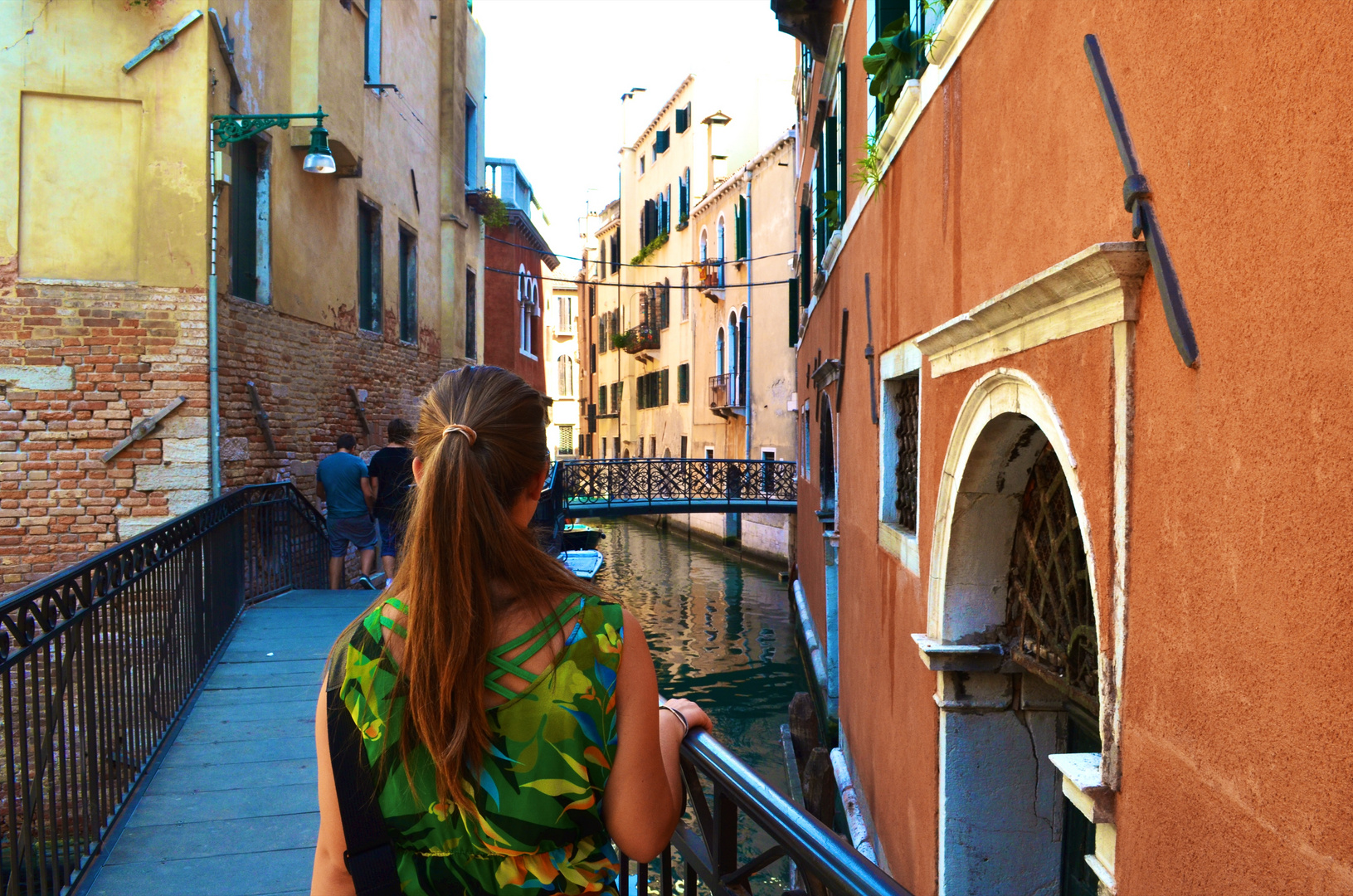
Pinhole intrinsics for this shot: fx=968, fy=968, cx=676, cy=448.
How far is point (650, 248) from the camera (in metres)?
33.5

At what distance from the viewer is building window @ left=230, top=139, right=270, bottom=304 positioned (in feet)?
27.2

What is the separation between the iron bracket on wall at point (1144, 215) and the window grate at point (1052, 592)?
1108mm

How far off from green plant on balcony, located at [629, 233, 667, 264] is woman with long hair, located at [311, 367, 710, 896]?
3154 centimetres

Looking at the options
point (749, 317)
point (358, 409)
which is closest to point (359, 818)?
point (358, 409)

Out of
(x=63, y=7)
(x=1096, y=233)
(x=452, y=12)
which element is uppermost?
(x=452, y=12)

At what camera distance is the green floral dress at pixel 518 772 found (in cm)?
125

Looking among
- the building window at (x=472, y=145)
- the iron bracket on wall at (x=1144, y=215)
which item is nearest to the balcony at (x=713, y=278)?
the building window at (x=472, y=145)

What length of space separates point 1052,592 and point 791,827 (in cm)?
222

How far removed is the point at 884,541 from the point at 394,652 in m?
4.55

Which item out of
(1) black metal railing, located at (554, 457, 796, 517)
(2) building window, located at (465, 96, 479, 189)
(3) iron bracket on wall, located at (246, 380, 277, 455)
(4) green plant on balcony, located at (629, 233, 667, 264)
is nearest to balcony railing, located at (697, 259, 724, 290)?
(4) green plant on balcony, located at (629, 233, 667, 264)

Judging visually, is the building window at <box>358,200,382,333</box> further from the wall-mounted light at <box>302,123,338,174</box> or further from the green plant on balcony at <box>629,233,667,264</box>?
the green plant on balcony at <box>629,233,667,264</box>

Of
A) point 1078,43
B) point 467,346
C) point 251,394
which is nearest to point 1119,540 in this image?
point 1078,43

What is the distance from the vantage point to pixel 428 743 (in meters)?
1.22

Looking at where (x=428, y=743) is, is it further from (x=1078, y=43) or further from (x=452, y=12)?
(x=452, y=12)
